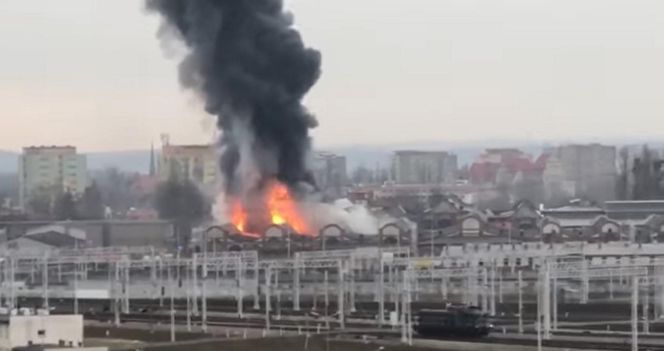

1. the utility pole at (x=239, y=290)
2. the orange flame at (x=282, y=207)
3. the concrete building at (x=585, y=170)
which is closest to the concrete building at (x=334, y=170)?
the concrete building at (x=585, y=170)

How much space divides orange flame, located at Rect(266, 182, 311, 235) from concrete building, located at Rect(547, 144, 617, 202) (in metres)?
59.8

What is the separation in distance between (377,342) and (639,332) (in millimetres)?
8487

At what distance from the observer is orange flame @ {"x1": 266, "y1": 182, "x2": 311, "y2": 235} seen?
86562 millimetres

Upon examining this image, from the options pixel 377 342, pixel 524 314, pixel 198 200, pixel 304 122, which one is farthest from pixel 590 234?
pixel 377 342

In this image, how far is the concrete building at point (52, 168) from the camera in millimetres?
153250

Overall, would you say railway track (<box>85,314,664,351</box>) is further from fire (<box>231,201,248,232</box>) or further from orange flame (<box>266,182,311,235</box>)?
fire (<box>231,201,248,232</box>)

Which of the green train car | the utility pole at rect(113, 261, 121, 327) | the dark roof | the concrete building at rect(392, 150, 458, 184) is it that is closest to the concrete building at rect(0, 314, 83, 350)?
the green train car

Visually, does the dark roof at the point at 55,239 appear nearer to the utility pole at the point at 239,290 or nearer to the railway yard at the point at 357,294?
the railway yard at the point at 357,294

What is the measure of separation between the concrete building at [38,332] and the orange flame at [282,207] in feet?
151

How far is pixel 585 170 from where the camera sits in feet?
525

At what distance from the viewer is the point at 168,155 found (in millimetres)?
143000

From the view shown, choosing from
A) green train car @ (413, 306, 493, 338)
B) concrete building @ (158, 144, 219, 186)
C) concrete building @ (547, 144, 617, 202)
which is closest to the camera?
green train car @ (413, 306, 493, 338)

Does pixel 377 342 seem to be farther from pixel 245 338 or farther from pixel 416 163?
pixel 416 163

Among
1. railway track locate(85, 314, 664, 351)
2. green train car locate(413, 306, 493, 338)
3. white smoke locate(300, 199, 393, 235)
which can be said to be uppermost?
white smoke locate(300, 199, 393, 235)
